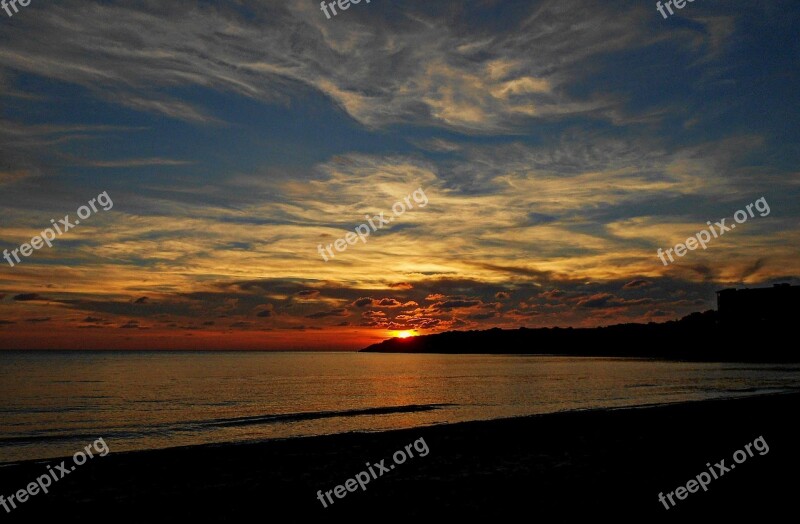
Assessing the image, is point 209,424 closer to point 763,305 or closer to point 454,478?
point 454,478

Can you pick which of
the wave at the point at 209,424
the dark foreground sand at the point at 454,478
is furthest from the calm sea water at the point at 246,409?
the dark foreground sand at the point at 454,478

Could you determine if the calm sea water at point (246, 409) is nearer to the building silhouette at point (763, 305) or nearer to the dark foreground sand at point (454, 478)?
the dark foreground sand at point (454, 478)

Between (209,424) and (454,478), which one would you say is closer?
(454,478)

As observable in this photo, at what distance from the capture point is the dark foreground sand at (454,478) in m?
14.2

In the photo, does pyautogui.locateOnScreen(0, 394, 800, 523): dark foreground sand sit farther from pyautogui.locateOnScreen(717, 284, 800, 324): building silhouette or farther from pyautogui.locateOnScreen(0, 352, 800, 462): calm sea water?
pyautogui.locateOnScreen(717, 284, 800, 324): building silhouette

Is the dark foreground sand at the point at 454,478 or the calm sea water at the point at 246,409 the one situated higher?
the calm sea water at the point at 246,409

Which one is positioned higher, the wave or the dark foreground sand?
the wave

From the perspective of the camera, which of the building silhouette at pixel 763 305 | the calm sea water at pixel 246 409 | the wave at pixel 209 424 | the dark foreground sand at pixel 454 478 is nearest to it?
the dark foreground sand at pixel 454 478

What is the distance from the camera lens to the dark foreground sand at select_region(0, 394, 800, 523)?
14219mm

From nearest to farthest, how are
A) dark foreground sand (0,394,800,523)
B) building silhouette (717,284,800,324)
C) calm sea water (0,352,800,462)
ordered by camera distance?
dark foreground sand (0,394,800,523) → calm sea water (0,352,800,462) → building silhouette (717,284,800,324)

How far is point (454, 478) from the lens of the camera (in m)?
17.8

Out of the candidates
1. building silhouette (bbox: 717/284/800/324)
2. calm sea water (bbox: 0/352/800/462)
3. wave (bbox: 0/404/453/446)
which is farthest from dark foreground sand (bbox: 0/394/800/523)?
building silhouette (bbox: 717/284/800/324)

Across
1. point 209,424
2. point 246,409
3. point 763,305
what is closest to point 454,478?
point 209,424

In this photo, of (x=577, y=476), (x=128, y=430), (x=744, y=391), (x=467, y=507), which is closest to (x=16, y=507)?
(x=467, y=507)
